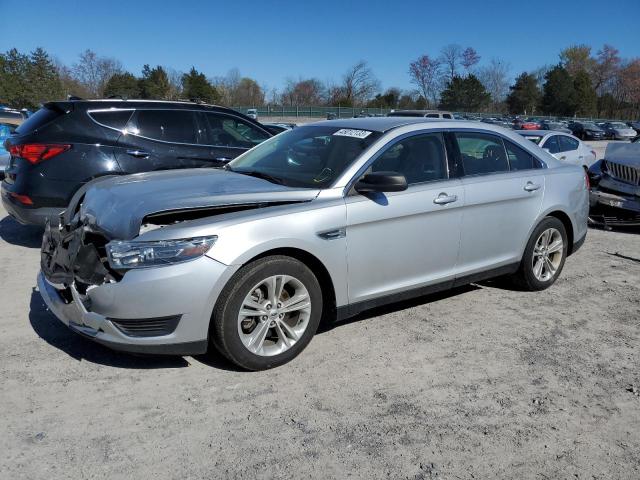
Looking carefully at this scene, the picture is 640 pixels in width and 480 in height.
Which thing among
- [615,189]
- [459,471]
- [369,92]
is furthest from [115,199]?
[369,92]

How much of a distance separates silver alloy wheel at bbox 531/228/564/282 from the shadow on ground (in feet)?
18.6

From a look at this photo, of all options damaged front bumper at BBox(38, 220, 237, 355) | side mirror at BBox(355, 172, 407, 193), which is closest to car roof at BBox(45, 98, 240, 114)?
A: damaged front bumper at BBox(38, 220, 237, 355)

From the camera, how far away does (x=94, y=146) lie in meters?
6.07

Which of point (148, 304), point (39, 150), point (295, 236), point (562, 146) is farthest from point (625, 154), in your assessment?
point (39, 150)

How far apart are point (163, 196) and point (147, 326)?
0.87m

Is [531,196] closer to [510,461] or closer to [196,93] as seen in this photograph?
[510,461]

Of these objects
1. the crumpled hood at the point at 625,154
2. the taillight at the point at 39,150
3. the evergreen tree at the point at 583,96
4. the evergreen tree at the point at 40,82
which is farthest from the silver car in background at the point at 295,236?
the evergreen tree at the point at 583,96

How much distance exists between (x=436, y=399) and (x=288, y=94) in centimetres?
7484

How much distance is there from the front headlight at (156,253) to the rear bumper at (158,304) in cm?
4

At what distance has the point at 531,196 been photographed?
5012mm

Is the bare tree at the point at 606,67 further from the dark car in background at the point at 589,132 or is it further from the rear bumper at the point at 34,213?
the rear bumper at the point at 34,213

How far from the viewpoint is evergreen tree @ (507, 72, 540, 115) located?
251 ft

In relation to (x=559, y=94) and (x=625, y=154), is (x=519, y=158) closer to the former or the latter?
(x=625, y=154)

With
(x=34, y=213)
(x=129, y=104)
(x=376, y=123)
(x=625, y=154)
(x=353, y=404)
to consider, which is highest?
(x=129, y=104)
